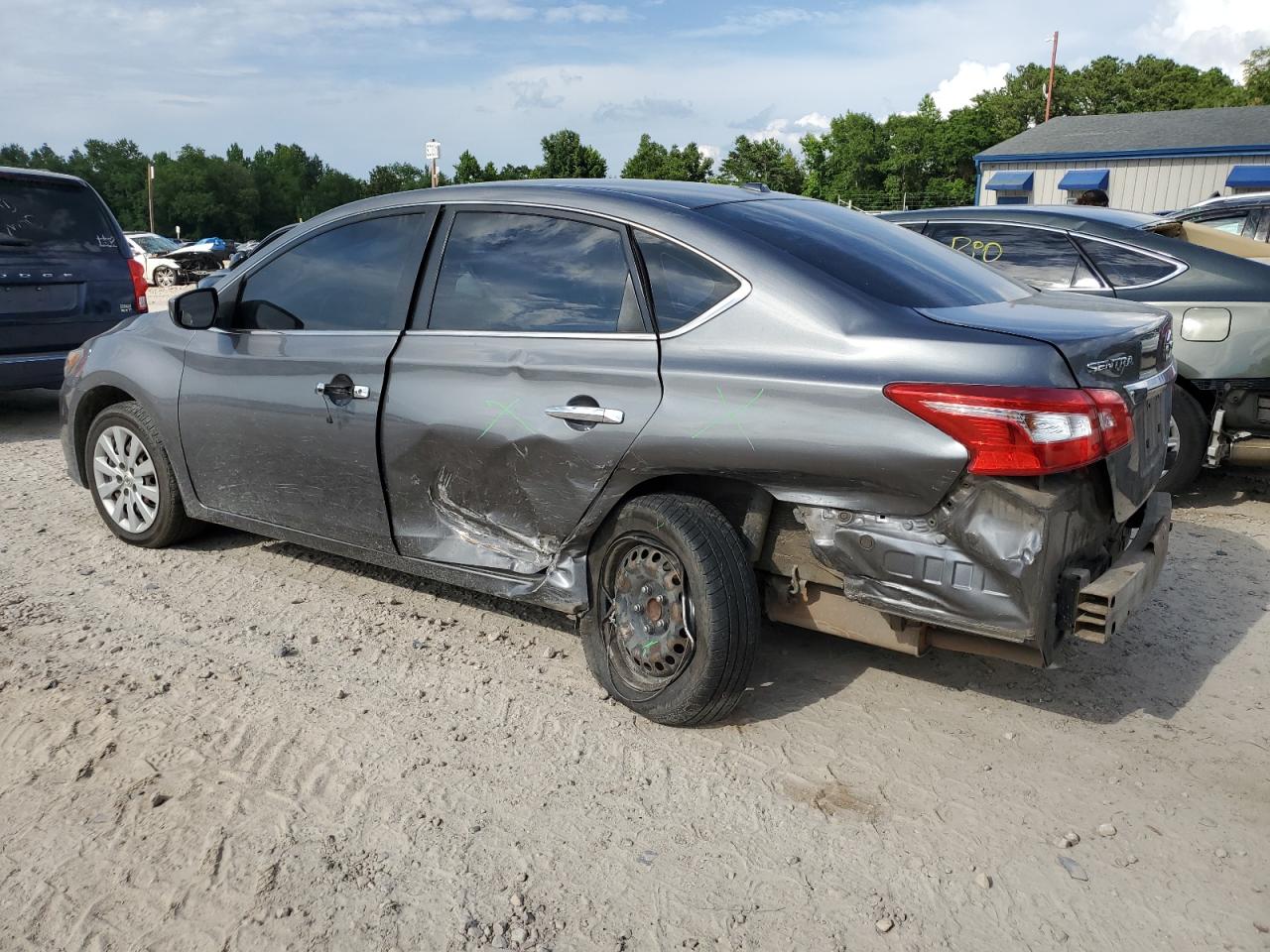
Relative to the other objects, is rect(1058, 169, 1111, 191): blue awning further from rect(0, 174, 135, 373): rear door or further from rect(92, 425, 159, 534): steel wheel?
rect(92, 425, 159, 534): steel wheel

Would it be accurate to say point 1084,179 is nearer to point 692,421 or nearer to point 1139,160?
point 1139,160

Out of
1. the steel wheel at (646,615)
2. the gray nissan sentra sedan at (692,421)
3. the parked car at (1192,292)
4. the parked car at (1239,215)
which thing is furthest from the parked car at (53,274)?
the parked car at (1239,215)

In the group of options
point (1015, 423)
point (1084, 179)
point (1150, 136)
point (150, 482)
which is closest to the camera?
point (1015, 423)

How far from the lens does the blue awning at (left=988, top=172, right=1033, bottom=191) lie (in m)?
42.6

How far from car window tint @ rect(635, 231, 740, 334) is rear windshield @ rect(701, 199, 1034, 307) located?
21cm

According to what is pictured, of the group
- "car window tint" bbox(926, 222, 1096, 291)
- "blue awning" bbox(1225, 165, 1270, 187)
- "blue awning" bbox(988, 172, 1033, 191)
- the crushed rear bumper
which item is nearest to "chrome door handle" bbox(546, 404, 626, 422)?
the crushed rear bumper

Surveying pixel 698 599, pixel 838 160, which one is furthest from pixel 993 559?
pixel 838 160

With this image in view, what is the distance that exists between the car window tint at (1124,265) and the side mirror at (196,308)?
4.76 meters

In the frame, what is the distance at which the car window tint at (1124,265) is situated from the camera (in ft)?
19.4

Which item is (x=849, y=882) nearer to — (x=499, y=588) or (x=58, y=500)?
(x=499, y=588)

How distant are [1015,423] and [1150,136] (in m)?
44.7

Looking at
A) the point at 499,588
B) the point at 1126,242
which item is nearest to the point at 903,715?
the point at 499,588

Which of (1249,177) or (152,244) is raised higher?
(152,244)

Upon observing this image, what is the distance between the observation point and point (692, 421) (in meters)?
3.27
